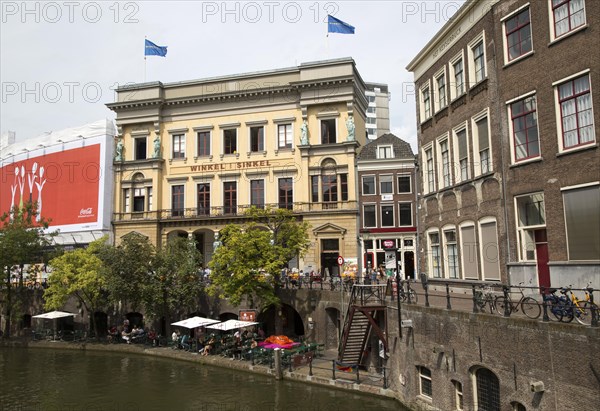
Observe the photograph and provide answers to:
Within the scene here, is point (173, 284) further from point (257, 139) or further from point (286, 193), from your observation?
point (257, 139)

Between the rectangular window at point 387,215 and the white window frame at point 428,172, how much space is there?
14.8 meters

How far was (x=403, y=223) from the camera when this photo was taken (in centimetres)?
4100

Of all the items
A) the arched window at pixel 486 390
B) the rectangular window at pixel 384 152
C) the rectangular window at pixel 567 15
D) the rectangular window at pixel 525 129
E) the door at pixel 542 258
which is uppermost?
the rectangular window at pixel 384 152

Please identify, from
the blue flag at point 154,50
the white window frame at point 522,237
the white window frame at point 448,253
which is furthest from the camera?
the blue flag at point 154,50

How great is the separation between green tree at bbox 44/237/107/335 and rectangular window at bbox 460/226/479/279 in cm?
2488

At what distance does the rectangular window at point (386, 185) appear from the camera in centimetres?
4147

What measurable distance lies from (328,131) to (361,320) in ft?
75.4

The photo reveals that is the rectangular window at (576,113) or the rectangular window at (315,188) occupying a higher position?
the rectangular window at (315,188)

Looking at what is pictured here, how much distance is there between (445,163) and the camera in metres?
24.4

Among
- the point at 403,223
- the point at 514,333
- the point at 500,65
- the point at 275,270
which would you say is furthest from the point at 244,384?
the point at 403,223

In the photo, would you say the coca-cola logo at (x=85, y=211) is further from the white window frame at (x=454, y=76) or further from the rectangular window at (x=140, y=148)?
the white window frame at (x=454, y=76)

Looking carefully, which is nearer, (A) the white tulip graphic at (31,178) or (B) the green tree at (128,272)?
(B) the green tree at (128,272)

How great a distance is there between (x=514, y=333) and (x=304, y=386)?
12519 millimetres

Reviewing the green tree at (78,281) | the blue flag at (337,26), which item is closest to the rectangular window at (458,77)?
the blue flag at (337,26)
